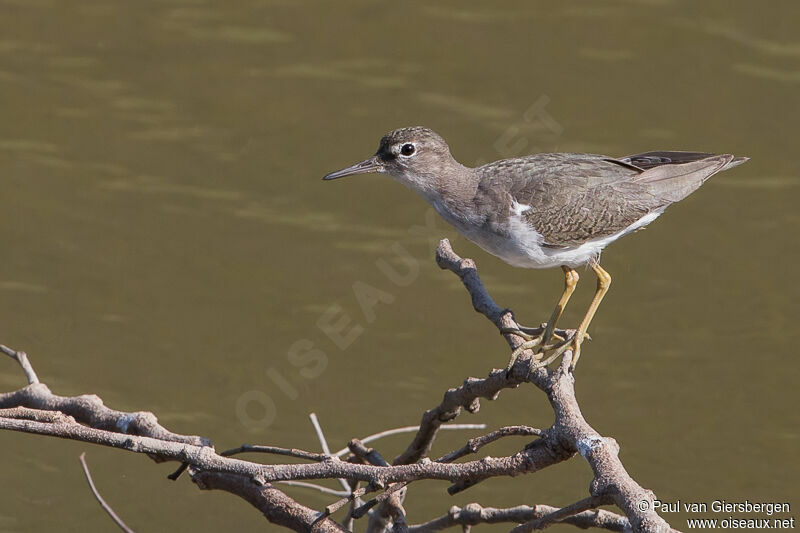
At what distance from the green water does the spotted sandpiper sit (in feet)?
9.59

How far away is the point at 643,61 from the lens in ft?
43.8

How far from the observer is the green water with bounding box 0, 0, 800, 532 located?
9828 millimetres

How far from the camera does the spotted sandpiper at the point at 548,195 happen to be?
23.0 ft

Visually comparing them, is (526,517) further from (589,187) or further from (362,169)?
(362,169)

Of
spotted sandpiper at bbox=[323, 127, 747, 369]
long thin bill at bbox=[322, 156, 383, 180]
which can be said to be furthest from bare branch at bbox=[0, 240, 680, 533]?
long thin bill at bbox=[322, 156, 383, 180]

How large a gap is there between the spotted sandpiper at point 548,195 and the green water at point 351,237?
2.92m

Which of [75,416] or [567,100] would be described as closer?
[75,416]

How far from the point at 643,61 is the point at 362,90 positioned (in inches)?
131

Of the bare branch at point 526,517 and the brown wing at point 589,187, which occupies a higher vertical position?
the brown wing at point 589,187

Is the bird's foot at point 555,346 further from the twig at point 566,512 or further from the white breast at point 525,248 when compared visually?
the twig at point 566,512

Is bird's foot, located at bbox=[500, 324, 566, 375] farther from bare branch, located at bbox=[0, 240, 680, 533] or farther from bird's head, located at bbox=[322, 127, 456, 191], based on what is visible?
bird's head, located at bbox=[322, 127, 456, 191]

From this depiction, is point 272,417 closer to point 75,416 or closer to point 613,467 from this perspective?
point 75,416

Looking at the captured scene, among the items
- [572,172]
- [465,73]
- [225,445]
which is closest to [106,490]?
[225,445]

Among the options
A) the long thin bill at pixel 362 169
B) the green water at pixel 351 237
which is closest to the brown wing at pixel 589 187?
the long thin bill at pixel 362 169
